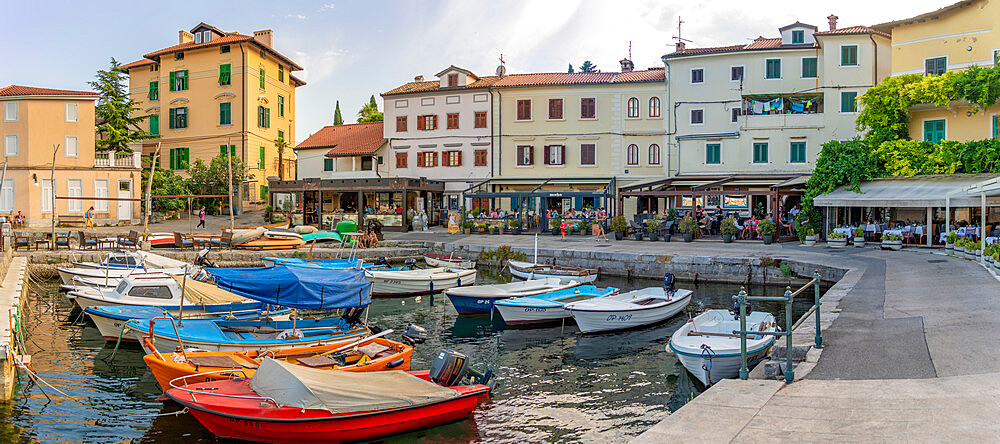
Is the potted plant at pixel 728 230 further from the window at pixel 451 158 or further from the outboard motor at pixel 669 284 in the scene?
the window at pixel 451 158

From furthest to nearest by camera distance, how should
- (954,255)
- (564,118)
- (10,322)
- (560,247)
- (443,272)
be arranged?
(564,118), (560,247), (443,272), (954,255), (10,322)

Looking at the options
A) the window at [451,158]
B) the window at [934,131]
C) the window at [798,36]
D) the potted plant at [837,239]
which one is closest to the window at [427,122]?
the window at [451,158]

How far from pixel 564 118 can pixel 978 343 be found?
36.4 m

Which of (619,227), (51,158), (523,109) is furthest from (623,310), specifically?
(51,158)

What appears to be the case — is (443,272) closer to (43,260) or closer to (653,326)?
(653,326)

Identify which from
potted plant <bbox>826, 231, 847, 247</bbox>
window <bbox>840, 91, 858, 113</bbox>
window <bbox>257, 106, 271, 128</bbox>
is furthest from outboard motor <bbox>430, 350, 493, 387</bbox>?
window <bbox>257, 106, 271, 128</bbox>

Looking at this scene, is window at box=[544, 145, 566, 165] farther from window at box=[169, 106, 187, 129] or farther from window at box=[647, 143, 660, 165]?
window at box=[169, 106, 187, 129]

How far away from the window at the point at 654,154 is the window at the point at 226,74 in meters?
31.6

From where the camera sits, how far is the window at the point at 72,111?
43500 mm

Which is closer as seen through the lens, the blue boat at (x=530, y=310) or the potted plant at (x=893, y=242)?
the blue boat at (x=530, y=310)

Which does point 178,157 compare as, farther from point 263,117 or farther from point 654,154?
point 654,154

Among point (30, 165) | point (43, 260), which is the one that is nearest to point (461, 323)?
point (43, 260)

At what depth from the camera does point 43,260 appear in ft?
104

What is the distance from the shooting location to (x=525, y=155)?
4684 centimetres
